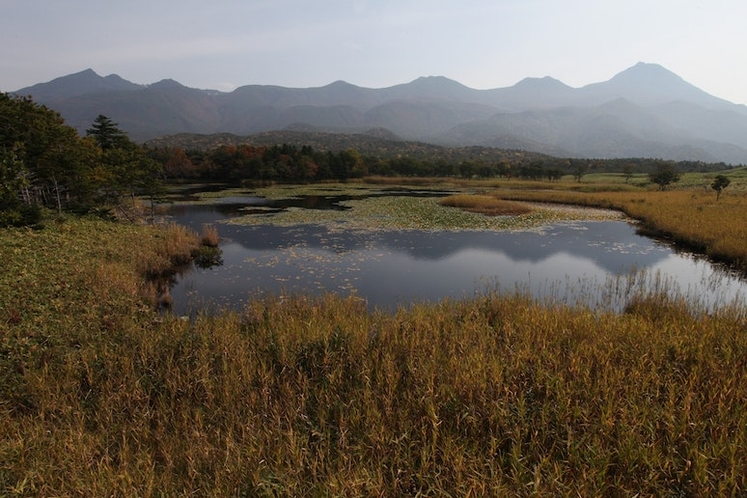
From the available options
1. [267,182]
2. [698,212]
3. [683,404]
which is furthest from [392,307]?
[267,182]

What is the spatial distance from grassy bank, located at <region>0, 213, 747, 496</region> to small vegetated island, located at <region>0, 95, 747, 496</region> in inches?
1.6

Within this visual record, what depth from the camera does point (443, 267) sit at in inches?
832

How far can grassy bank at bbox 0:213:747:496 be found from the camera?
4867mm

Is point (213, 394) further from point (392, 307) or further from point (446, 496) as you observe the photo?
point (392, 307)

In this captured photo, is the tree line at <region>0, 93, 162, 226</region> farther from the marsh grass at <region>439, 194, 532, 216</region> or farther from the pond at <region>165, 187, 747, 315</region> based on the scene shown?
the marsh grass at <region>439, 194, 532, 216</region>

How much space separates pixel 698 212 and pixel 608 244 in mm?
11871

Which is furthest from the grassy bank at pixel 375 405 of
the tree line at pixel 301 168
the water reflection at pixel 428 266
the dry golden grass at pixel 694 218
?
the tree line at pixel 301 168

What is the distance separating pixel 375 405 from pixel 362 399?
0.49 metres

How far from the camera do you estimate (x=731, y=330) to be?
8.91 m

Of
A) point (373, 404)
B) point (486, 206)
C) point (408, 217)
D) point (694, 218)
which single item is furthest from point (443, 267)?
point (486, 206)

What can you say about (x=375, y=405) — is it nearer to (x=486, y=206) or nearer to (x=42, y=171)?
(x=42, y=171)

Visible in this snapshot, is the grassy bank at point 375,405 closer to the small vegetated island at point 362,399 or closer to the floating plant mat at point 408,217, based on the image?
the small vegetated island at point 362,399

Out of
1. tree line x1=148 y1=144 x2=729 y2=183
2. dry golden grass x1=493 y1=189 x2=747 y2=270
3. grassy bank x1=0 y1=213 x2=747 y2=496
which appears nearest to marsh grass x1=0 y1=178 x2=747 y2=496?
grassy bank x1=0 y1=213 x2=747 y2=496

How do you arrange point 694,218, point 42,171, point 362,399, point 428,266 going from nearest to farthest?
1. point 362,399
2. point 428,266
3. point 42,171
4. point 694,218
